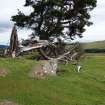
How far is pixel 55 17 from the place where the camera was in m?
58.6

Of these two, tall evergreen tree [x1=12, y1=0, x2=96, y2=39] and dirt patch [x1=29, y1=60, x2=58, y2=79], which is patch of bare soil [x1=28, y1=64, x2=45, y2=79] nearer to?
dirt patch [x1=29, y1=60, x2=58, y2=79]

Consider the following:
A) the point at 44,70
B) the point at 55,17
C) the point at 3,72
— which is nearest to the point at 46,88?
the point at 3,72

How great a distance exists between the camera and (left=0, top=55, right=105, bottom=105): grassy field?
1008 inches

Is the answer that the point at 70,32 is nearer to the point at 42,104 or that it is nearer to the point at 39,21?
the point at 39,21

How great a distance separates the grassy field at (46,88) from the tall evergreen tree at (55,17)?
80.8 ft

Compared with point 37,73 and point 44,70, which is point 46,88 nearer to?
point 37,73

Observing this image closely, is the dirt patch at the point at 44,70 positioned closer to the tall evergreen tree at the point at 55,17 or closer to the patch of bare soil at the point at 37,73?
the patch of bare soil at the point at 37,73

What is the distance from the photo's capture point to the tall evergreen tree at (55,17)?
190 feet

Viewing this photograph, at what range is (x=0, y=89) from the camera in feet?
86.0

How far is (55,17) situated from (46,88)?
31392mm

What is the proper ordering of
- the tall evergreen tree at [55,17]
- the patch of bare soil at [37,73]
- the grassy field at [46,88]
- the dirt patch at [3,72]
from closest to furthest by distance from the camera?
1. the grassy field at [46,88]
2. the dirt patch at [3,72]
3. the patch of bare soil at [37,73]
4. the tall evergreen tree at [55,17]

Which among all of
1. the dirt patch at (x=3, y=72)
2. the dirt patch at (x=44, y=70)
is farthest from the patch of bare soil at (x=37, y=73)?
the dirt patch at (x=3, y=72)

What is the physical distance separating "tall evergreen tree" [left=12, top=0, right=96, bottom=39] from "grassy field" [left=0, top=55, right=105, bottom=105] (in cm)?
2463

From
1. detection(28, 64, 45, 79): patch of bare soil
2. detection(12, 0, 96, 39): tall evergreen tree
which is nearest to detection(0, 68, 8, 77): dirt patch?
detection(28, 64, 45, 79): patch of bare soil
